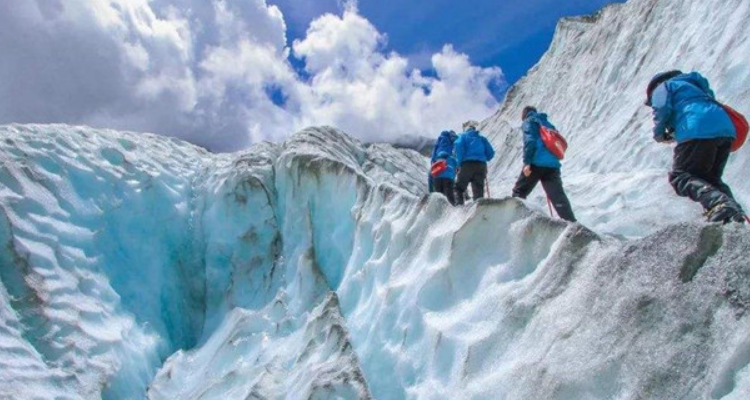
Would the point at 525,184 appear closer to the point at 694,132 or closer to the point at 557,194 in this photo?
the point at 557,194

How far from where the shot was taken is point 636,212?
787cm

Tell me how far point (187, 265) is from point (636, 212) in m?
5.89

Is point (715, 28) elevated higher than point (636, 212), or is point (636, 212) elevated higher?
point (715, 28)

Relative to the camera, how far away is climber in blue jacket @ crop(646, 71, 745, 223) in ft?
16.1

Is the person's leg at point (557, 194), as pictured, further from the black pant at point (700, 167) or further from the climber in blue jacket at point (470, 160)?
the climber in blue jacket at point (470, 160)

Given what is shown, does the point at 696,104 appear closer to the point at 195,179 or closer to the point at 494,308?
the point at 494,308

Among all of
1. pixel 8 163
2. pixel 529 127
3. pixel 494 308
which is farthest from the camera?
pixel 8 163

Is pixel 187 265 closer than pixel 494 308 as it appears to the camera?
No

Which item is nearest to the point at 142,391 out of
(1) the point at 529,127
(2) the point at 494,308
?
(2) the point at 494,308

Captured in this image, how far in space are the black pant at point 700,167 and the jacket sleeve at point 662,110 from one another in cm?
18

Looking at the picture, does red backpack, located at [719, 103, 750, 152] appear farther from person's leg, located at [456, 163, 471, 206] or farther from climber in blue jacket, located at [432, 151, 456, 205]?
climber in blue jacket, located at [432, 151, 456, 205]

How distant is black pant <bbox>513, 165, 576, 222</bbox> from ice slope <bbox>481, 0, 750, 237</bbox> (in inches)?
10.4

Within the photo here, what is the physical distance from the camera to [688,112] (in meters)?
5.01

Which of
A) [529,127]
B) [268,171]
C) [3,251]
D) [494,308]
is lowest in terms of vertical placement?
[494,308]
